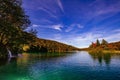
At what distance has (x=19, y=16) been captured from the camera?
2194 inches

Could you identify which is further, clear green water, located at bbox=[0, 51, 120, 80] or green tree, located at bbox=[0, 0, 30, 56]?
green tree, located at bbox=[0, 0, 30, 56]

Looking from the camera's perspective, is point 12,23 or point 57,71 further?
point 12,23

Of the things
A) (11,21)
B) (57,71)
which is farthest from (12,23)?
(57,71)

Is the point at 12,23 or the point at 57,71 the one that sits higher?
the point at 12,23

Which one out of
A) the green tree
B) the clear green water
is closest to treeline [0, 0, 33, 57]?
the green tree

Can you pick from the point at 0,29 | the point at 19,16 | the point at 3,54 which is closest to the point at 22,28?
the point at 19,16

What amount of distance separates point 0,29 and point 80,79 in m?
28.8

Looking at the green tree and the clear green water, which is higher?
the green tree

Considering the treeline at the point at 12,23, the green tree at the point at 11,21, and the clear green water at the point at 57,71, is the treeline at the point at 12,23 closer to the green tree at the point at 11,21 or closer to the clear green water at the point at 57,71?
the green tree at the point at 11,21

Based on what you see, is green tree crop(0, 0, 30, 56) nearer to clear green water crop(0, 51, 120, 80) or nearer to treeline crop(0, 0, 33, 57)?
treeline crop(0, 0, 33, 57)

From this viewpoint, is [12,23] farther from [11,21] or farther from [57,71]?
[57,71]

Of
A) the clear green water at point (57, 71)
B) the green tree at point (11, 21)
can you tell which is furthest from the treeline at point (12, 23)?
the clear green water at point (57, 71)

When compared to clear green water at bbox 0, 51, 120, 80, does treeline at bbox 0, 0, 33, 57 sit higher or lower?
higher

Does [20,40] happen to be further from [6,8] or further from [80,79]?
[80,79]
